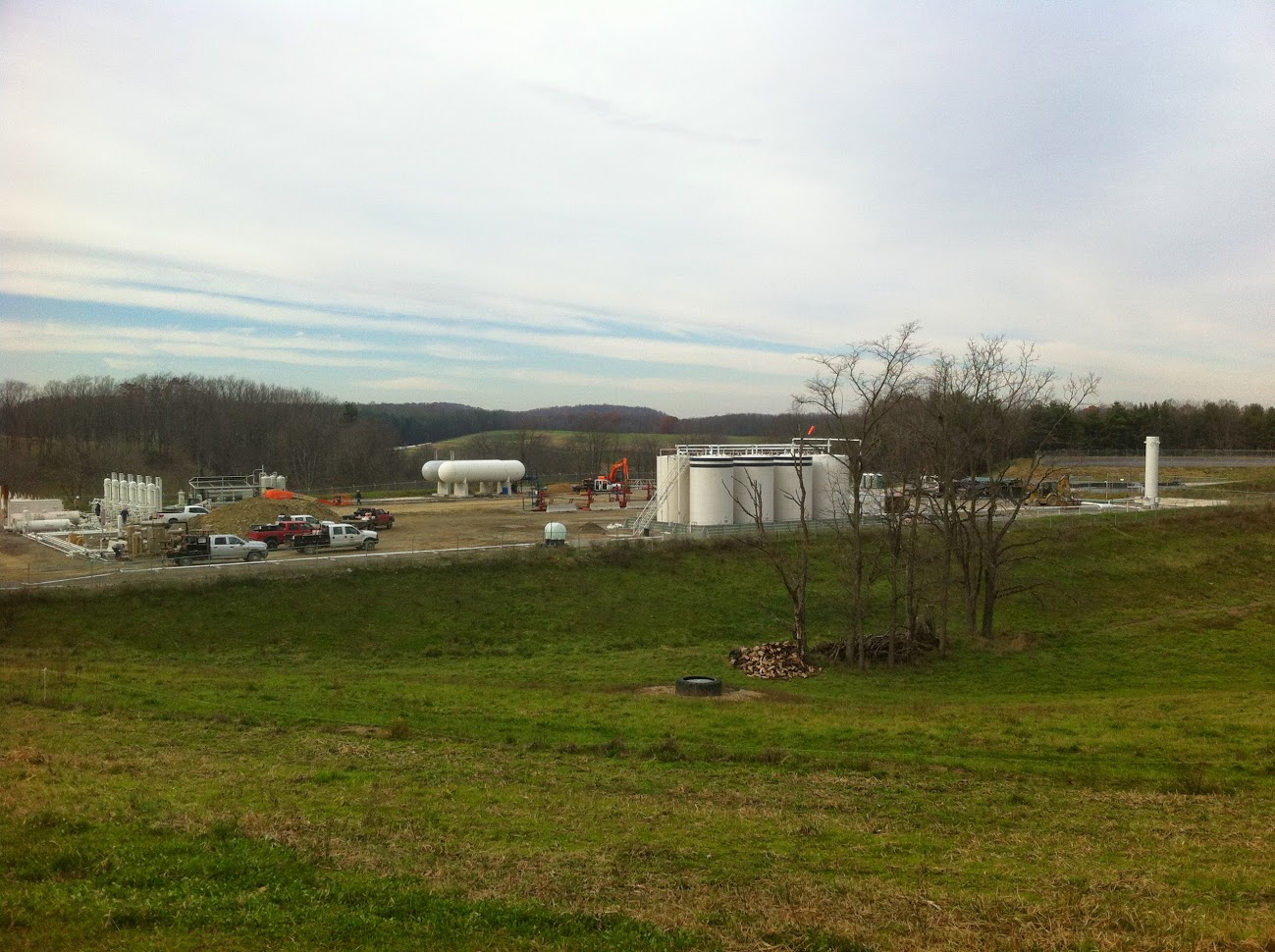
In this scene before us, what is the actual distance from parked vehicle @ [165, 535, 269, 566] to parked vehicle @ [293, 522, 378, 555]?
2973mm

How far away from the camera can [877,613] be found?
3909 cm

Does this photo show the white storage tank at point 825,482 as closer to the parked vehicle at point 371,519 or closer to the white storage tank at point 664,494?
the white storage tank at point 664,494

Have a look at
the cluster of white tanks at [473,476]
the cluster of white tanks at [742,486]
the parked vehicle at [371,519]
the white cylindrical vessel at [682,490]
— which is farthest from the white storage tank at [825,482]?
the cluster of white tanks at [473,476]

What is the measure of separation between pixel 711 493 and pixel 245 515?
2556cm

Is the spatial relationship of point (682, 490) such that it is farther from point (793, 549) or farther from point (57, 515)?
point (57, 515)

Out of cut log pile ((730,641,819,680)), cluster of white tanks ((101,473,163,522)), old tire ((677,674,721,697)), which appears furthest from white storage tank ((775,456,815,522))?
cluster of white tanks ((101,473,163,522))

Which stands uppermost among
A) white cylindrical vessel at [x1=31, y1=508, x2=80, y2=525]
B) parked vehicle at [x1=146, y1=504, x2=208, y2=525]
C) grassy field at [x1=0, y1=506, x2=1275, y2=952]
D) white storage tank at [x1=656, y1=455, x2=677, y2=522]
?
white storage tank at [x1=656, y1=455, x2=677, y2=522]

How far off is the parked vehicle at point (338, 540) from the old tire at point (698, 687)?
25.1 meters

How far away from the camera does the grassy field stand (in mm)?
7652

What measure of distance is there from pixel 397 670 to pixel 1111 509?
51.6 m

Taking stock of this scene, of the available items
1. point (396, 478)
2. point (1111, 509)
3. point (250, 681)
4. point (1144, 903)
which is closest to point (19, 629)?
point (250, 681)

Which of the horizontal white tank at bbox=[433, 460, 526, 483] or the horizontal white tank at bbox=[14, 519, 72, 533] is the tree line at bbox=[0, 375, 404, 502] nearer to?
the horizontal white tank at bbox=[433, 460, 526, 483]

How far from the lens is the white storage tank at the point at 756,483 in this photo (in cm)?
5253

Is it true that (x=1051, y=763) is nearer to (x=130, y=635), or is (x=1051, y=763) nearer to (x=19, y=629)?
(x=130, y=635)
